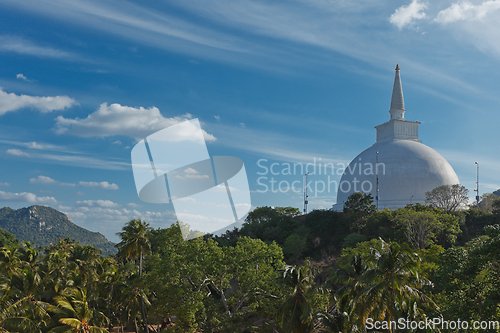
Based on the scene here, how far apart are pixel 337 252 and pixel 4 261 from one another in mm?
39164

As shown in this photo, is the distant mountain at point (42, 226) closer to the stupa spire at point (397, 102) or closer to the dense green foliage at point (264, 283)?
the stupa spire at point (397, 102)

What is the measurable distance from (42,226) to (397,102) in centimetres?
17470

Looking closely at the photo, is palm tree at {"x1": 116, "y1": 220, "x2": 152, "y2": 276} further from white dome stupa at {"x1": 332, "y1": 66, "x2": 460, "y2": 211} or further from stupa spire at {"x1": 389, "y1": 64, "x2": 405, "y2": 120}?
stupa spire at {"x1": 389, "y1": 64, "x2": 405, "y2": 120}

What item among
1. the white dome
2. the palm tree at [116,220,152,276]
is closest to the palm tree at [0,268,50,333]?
the palm tree at [116,220,152,276]

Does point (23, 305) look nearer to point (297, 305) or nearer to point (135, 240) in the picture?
point (135, 240)

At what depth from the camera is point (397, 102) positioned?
266 feet

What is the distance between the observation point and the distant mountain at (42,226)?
591 ft

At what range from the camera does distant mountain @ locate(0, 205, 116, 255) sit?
591 feet

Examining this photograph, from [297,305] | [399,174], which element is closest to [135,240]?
[297,305]

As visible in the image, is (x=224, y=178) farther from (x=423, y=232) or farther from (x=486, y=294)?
(x=423, y=232)

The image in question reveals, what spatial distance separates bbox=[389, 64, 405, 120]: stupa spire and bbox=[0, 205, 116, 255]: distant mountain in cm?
14865

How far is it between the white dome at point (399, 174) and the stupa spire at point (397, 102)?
250 inches

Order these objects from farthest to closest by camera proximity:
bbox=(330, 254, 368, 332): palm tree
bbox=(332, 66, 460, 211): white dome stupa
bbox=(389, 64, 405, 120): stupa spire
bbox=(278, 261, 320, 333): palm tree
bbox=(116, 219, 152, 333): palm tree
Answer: bbox=(389, 64, 405, 120): stupa spire, bbox=(332, 66, 460, 211): white dome stupa, bbox=(116, 219, 152, 333): palm tree, bbox=(278, 261, 320, 333): palm tree, bbox=(330, 254, 368, 332): palm tree

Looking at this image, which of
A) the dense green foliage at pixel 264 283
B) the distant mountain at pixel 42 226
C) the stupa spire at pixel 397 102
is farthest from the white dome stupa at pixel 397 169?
the distant mountain at pixel 42 226
